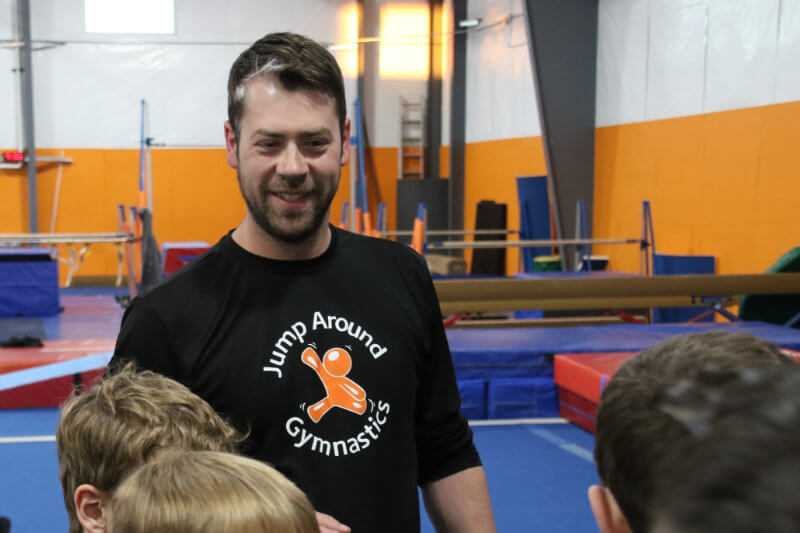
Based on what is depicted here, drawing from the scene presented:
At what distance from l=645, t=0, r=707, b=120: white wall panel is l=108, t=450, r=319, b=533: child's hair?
24.1 feet

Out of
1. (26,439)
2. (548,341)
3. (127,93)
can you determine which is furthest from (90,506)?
(127,93)

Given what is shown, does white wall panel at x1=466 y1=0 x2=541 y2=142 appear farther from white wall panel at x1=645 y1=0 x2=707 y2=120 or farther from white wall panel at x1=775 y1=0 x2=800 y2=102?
white wall panel at x1=775 y1=0 x2=800 y2=102

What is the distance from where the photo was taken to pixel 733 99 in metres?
6.98

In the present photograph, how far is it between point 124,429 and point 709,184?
696 cm

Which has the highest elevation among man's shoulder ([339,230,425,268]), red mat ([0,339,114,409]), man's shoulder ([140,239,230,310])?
man's shoulder ([339,230,425,268])

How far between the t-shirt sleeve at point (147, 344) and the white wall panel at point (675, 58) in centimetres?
698

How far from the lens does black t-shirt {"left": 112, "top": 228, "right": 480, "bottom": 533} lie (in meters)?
1.37

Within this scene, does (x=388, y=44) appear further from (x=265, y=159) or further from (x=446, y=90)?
(x=265, y=159)

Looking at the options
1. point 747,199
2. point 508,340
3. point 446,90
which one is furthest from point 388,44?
point 508,340

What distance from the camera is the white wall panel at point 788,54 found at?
6.13 m

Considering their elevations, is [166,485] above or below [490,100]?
below

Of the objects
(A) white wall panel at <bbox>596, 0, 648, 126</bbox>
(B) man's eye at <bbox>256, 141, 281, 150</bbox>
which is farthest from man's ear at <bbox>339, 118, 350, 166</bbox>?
(A) white wall panel at <bbox>596, 0, 648, 126</bbox>

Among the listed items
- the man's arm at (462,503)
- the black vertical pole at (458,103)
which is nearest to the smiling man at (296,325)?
the man's arm at (462,503)

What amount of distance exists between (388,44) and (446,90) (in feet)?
4.09
